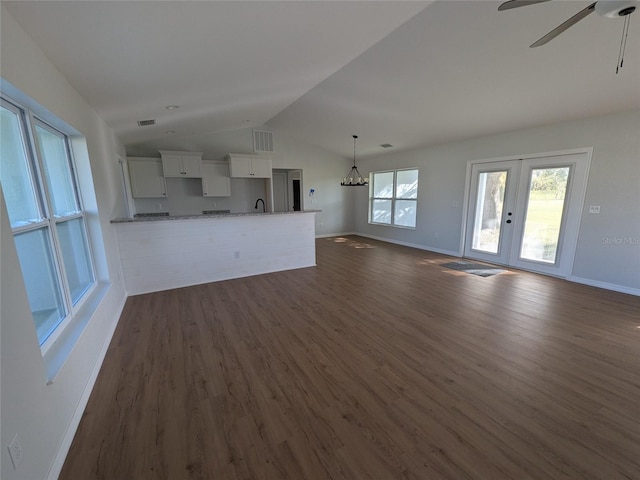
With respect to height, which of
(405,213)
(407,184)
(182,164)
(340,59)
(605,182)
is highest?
(340,59)

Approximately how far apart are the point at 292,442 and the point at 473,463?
1.00 meters

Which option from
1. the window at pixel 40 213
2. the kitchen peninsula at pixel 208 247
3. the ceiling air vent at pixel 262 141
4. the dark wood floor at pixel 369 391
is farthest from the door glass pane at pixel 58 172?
the ceiling air vent at pixel 262 141

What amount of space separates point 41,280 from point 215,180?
16.9ft

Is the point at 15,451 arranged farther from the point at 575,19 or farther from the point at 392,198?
the point at 392,198

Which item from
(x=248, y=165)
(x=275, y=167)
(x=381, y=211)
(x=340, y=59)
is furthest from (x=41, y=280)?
(x=381, y=211)

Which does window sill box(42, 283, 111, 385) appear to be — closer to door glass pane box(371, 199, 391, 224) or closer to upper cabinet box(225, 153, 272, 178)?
upper cabinet box(225, 153, 272, 178)

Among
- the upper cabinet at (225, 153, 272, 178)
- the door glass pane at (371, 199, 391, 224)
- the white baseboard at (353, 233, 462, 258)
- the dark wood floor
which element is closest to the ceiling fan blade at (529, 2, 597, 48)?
the dark wood floor

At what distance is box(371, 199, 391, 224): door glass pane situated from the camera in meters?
7.83

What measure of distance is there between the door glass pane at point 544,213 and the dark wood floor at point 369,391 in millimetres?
1157

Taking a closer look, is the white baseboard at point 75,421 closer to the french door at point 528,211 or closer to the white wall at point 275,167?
the white wall at point 275,167

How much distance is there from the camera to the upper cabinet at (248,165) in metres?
6.43

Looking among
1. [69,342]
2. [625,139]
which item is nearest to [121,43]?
[69,342]

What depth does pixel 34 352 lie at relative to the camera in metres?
1.33

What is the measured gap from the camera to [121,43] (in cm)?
174
